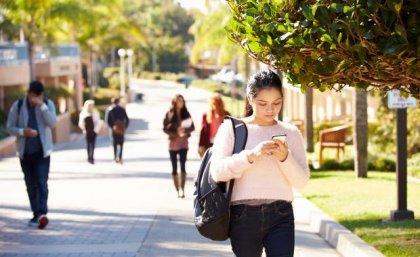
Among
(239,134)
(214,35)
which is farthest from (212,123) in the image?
(214,35)

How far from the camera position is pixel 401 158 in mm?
12109

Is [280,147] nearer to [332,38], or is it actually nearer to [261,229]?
[261,229]

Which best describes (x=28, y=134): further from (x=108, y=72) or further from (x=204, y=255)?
(x=108, y=72)

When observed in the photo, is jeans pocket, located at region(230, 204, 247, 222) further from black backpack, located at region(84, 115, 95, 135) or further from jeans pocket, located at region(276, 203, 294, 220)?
black backpack, located at region(84, 115, 95, 135)

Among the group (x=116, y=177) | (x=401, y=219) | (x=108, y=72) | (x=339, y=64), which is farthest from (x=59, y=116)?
(x=108, y=72)

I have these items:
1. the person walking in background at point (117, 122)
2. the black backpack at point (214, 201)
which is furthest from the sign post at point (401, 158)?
the person walking in background at point (117, 122)

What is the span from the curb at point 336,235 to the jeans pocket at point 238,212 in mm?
3424

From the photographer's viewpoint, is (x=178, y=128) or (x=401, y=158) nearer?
(x=401, y=158)

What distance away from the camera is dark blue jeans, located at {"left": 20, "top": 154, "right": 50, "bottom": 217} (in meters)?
12.0

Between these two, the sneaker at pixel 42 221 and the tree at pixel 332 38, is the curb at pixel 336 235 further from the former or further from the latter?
the sneaker at pixel 42 221

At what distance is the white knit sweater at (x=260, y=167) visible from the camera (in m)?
6.04

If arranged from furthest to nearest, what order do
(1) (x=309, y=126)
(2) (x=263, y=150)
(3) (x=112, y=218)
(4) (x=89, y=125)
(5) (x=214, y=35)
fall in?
(5) (x=214, y=35), (1) (x=309, y=126), (4) (x=89, y=125), (3) (x=112, y=218), (2) (x=263, y=150)

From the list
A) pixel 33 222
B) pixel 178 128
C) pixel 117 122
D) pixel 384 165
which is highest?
pixel 178 128

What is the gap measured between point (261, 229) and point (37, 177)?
6.34 meters
